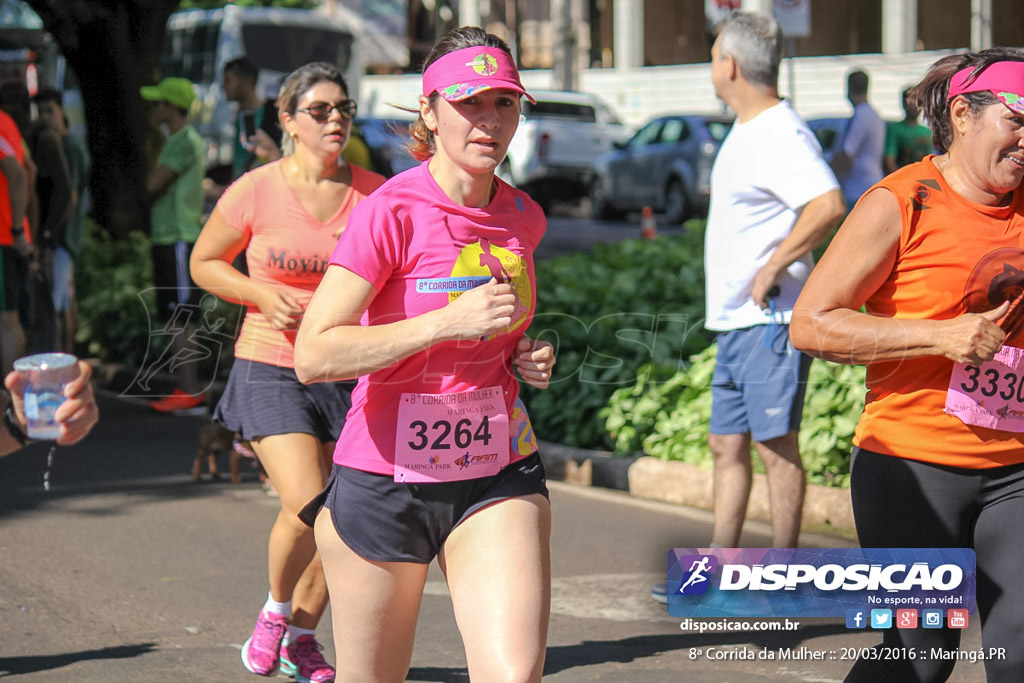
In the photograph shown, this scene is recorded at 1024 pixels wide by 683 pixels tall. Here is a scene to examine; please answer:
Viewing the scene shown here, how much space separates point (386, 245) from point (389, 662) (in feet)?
3.30

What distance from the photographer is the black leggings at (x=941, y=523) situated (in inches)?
141

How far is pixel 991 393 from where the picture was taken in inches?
144

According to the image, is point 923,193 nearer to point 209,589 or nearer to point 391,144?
point 391,144

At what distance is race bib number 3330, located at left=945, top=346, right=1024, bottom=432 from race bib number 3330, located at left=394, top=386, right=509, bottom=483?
1195 mm

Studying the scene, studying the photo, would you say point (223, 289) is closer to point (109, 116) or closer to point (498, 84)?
point (498, 84)

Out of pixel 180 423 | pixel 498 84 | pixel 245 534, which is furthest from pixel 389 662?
pixel 180 423

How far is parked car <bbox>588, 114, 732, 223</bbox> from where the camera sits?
23.2 metres

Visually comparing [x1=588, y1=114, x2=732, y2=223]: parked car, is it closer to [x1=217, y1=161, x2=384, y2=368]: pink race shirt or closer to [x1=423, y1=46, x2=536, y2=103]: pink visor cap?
[x1=217, y1=161, x2=384, y2=368]: pink race shirt

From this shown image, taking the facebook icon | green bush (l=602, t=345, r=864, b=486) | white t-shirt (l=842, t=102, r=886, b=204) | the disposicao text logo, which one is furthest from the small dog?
white t-shirt (l=842, t=102, r=886, b=204)

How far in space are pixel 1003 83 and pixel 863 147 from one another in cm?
882

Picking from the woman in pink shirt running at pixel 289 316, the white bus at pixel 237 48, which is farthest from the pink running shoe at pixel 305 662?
the white bus at pixel 237 48

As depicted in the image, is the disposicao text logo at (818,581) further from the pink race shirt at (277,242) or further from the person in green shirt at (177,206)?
the person in green shirt at (177,206)

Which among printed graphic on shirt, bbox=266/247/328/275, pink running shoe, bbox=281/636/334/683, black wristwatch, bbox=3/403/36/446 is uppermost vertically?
printed graphic on shirt, bbox=266/247/328/275

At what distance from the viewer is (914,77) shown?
30953 mm
